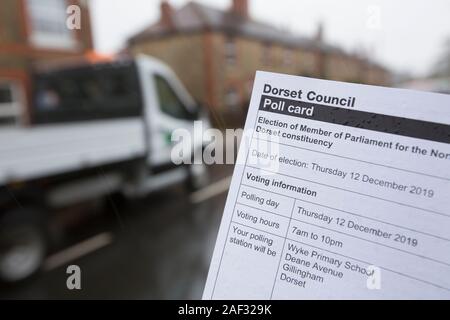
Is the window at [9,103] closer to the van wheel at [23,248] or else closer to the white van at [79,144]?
the white van at [79,144]

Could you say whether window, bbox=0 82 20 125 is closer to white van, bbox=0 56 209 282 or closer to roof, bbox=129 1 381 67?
white van, bbox=0 56 209 282

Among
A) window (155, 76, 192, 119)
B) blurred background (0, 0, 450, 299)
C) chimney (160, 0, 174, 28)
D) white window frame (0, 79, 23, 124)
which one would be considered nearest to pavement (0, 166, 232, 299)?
blurred background (0, 0, 450, 299)

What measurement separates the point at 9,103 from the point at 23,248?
134 cm

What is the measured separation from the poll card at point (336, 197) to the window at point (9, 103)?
1331 millimetres

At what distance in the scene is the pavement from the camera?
104 cm

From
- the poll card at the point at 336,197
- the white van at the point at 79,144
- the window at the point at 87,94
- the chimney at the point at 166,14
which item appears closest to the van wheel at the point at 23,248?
the white van at the point at 79,144

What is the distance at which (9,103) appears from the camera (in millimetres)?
1682

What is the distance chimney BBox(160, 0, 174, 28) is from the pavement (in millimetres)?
461

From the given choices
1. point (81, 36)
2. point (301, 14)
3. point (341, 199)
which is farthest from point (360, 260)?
point (81, 36)

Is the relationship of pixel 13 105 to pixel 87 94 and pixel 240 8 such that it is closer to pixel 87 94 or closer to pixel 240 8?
pixel 87 94

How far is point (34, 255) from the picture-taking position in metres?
2.68

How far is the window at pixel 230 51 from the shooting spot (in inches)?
38.0

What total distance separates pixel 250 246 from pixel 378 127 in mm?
258

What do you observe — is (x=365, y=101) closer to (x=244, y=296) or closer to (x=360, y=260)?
(x=360, y=260)
